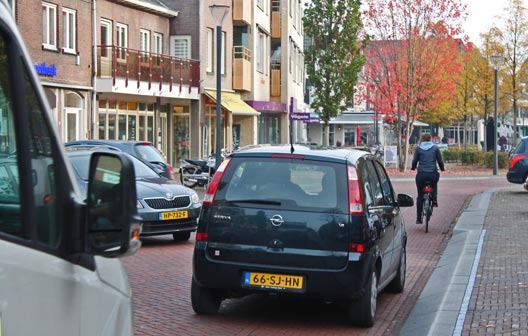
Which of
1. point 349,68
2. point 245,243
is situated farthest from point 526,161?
point 349,68

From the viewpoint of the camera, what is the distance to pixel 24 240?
2607 millimetres

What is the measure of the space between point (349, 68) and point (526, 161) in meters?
22.6

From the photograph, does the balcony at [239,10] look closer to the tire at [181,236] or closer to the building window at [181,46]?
the building window at [181,46]

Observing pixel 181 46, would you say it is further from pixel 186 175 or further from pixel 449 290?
pixel 449 290

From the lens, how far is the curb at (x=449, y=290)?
7.95 metres

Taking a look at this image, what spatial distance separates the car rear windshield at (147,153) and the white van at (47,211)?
17111mm

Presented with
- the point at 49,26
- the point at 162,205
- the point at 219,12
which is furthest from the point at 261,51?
the point at 162,205

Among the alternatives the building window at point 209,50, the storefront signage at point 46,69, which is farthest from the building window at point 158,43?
the storefront signage at point 46,69

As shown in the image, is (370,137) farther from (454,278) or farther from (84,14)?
(454,278)

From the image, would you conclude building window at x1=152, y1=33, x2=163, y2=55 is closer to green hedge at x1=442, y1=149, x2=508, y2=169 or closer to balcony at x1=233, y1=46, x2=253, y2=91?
balcony at x1=233, y1=46, x2=253, y2=91

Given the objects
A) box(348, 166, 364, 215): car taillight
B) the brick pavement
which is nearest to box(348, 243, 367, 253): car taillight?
box(348, 166, 364, 215): car taillight

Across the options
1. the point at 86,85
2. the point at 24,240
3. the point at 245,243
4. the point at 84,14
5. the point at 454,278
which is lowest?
the point at 454,278

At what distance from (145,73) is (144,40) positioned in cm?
272

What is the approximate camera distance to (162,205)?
1420 cm
